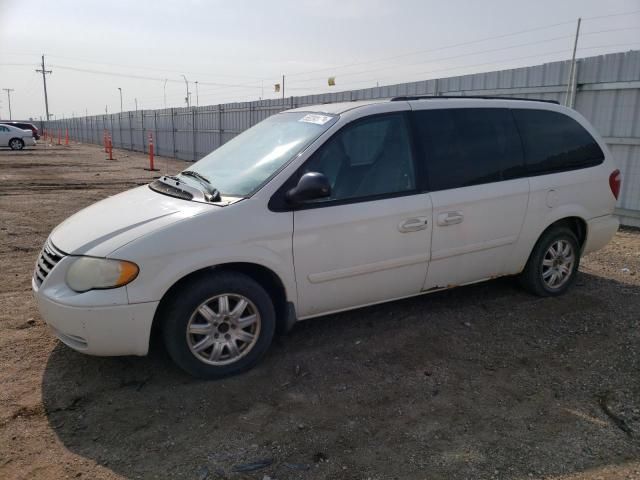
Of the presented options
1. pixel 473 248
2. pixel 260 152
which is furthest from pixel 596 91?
pixel 260 152

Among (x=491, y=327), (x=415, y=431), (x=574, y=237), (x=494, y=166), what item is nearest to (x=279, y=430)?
(x=415, y=431)

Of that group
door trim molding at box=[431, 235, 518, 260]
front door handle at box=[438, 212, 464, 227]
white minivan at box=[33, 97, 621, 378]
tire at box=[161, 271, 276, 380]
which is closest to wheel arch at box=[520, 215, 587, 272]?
white minivan at box=[33, 97, 621, 378]

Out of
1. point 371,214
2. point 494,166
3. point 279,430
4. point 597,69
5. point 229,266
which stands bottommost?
point 279,430

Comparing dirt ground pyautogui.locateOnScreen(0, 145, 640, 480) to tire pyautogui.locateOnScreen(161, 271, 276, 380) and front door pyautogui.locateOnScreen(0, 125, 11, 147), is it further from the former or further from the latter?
front door pyautogui.locateOnScreen(0, 125, 11, 147)

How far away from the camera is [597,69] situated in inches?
318

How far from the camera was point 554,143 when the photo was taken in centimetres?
468

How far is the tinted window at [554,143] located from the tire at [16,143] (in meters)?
33.1

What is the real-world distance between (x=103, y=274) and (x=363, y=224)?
1.77 m

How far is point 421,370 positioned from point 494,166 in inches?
74.1

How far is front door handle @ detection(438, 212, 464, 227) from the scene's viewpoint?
13.0 ft

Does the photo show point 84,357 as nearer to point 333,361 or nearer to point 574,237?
point 333,361

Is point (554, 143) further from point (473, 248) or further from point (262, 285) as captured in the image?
point (262, 285)

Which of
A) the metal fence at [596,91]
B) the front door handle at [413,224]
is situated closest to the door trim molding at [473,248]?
the front door handle at [413,224]

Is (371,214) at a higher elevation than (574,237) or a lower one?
higher
